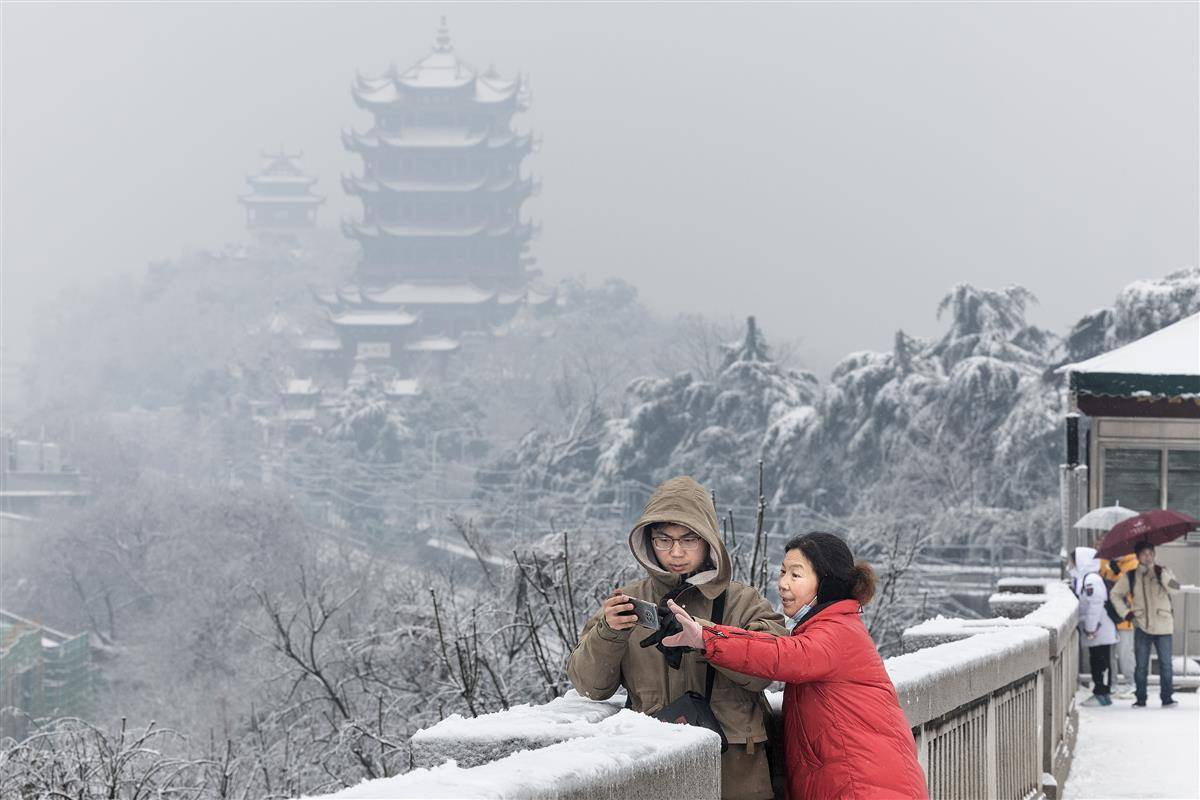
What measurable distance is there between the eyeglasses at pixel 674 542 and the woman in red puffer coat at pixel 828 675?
0.22 metres

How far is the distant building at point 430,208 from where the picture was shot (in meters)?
130

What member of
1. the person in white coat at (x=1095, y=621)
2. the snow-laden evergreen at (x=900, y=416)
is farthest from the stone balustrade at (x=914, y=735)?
the snow-laden evergreen at (x=900, y=416)

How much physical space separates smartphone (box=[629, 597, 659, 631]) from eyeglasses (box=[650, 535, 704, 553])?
0.71ft

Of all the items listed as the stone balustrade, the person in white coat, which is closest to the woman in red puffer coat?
the stone balustrade

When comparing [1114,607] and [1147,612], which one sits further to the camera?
[1114,607]

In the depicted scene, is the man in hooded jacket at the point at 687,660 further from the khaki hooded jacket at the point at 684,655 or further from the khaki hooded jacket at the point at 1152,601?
the khaki hooded jacket at the point at 1152,601

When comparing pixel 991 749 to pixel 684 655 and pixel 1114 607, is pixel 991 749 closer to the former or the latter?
pixel 684 655

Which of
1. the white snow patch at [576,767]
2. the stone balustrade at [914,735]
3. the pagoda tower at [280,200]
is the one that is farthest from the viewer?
the pagoda tower at [280,200]

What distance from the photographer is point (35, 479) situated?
100m

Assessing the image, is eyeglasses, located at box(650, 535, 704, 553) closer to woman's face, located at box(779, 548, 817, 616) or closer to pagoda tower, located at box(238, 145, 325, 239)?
woman's face, located at box(779, 548, 817, 616)

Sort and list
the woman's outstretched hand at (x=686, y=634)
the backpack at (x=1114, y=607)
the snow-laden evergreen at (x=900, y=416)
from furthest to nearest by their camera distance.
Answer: the snow-laden evergreen at (x=900, y=416) < the backpack at (x=1114, y=607) < the woman's outstretched hand at (x=686, y=634)

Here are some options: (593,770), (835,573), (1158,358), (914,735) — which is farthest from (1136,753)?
(593,770)

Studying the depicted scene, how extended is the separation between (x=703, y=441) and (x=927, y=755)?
53459 mm

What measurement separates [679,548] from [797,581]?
0.92 ft
